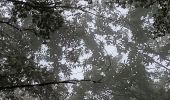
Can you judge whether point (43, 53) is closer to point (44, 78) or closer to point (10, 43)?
point (10, 43)

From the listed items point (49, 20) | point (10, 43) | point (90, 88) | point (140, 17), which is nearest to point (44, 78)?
point (10, 43)

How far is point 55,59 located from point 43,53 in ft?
4.80

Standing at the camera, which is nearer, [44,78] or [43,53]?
[44,78]

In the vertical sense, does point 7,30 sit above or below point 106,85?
above

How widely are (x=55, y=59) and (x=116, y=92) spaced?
5.38 metres

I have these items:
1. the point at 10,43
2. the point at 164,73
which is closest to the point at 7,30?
the point at 10,43

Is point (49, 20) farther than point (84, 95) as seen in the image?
No

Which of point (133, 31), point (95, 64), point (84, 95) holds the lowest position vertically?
point (84, 95)

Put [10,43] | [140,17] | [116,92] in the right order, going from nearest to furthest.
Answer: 1. [10,43]
2. [116,92]
3. [140,17]

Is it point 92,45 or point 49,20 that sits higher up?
point 92,45

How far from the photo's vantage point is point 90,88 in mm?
21156

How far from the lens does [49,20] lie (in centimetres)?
883

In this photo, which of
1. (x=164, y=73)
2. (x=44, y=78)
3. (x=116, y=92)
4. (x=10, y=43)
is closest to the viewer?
(x=44, y=78)

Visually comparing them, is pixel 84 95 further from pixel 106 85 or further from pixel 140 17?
pixel 140 17
